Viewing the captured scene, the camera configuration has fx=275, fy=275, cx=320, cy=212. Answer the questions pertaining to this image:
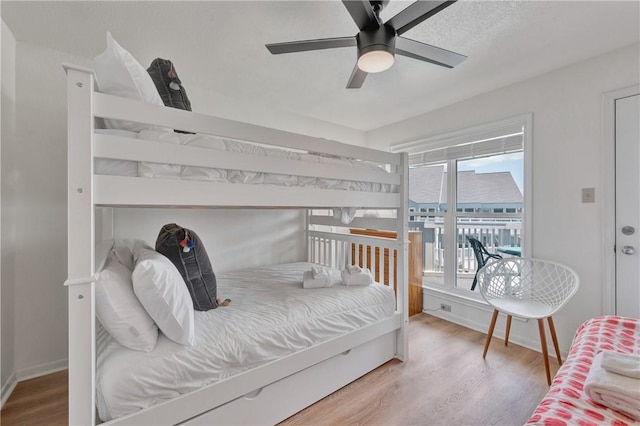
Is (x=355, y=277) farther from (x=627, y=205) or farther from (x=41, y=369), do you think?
(x=41, y=369)

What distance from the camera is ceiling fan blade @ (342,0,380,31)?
1.20 metres

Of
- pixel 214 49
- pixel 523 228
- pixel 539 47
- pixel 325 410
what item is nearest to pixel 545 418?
pixel 325 410

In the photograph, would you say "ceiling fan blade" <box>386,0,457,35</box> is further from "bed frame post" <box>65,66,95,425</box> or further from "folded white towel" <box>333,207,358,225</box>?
"bed frame post" <box>65,66,95,425</box>

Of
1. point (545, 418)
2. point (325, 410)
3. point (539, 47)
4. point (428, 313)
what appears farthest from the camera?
point (428, 313)

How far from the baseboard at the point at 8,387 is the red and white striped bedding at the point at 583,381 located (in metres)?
2.77

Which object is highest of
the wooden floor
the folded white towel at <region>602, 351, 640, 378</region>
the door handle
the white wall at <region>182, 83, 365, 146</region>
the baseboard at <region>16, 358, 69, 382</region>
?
the white wall at <region>182, 83, 365, 146</region>

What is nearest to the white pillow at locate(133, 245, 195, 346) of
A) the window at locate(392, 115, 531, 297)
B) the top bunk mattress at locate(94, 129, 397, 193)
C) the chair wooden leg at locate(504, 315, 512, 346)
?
the top bunk mattress at locate(94, 129, 397, 193)

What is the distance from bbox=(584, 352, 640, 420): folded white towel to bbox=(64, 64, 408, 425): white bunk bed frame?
3.72 ft

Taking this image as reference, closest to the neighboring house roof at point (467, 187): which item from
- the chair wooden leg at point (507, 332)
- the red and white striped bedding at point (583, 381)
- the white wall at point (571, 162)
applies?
the white wall at point (571, 162)

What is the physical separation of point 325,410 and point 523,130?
2734 mm

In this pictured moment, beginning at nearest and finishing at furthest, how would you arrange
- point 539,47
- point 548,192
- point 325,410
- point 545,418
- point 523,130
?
1. point 545,418
2. point 325,410
3. point 539,47
4. point 548,192
5. point 523,130

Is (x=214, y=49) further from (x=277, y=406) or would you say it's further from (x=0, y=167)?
(x=277, y=406)

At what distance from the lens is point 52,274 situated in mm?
2010

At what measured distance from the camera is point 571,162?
7.18ft
